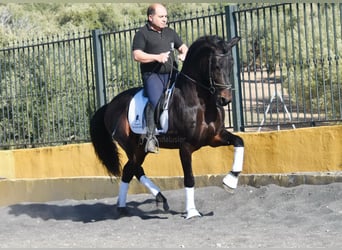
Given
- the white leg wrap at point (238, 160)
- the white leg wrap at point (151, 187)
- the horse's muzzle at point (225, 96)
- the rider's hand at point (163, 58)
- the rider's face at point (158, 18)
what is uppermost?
the rider's face at point (158, 18)

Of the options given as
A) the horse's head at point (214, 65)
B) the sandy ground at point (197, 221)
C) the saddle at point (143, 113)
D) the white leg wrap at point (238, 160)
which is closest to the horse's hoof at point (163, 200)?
the sandy ground at point (197, 221)

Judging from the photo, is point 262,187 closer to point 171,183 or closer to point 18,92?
point 171,183

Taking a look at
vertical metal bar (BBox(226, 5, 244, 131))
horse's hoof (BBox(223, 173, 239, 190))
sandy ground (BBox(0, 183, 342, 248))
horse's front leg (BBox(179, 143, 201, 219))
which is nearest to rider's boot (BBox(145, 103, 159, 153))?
horse's front leg (BBox(179, 143, 201, 219))

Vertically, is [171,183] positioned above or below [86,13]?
below

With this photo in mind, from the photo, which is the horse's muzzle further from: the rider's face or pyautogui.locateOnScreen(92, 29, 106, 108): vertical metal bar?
pyautogui.locateOnScreen(92, 29, 106, 108): vertical metal bar

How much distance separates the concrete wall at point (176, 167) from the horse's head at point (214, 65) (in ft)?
6.80

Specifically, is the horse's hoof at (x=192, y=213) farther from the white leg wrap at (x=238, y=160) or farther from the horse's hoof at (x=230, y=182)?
the white leg wrap at (x=238, y=160)

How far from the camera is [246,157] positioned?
39.5 ft

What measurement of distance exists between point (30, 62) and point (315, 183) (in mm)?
7577

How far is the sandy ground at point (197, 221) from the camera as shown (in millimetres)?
8188

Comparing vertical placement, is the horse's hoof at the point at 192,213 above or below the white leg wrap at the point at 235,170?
below

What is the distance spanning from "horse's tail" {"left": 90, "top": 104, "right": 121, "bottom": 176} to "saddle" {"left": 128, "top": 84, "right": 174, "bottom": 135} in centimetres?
94

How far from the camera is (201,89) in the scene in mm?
10141

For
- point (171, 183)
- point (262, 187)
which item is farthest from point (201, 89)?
point (171, 183)
